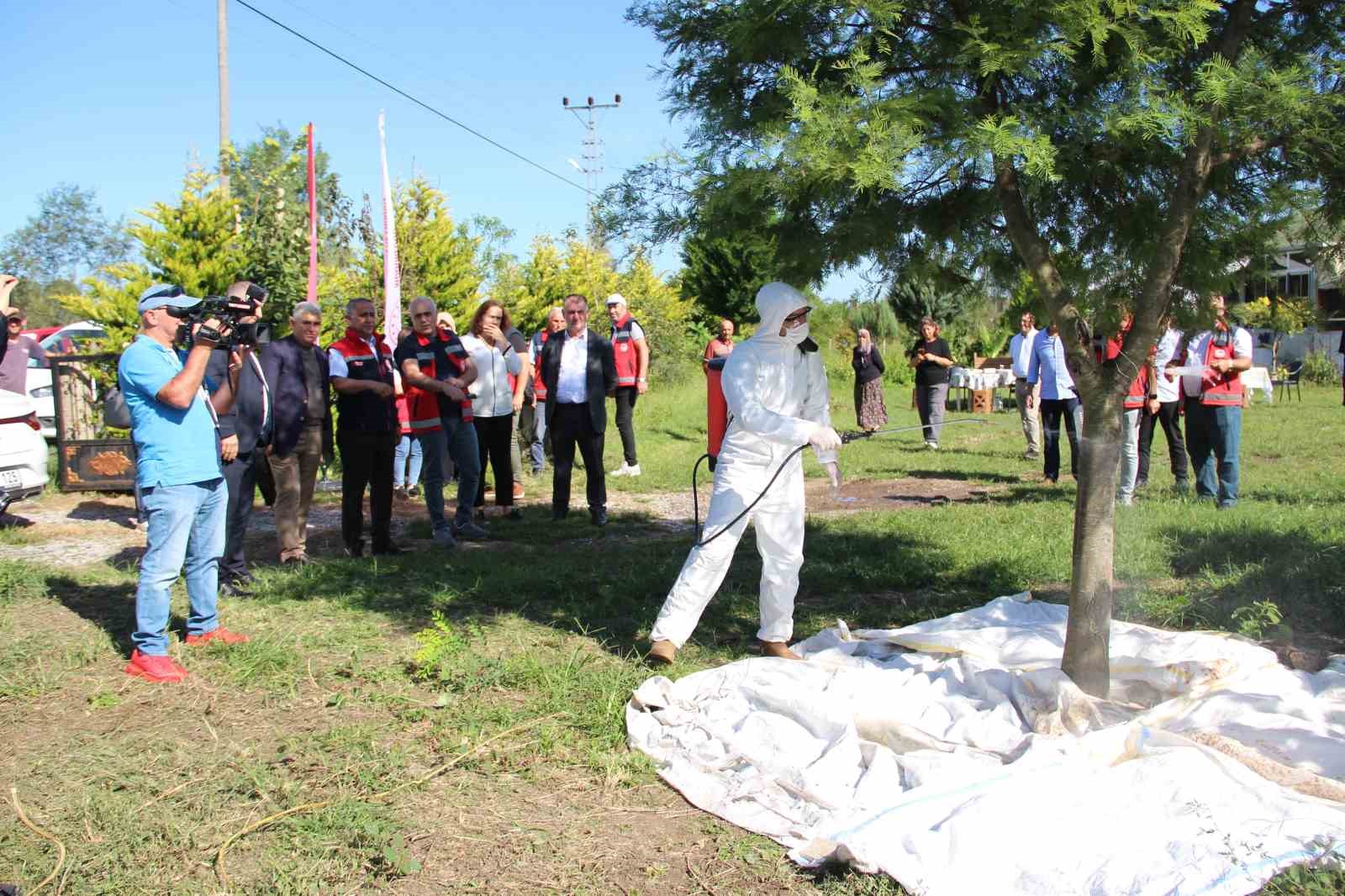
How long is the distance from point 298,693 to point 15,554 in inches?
197

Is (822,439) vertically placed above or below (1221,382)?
below

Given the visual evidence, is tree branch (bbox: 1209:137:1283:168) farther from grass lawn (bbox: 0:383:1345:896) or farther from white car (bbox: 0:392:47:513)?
white car (bbox: 0:392:47:513)

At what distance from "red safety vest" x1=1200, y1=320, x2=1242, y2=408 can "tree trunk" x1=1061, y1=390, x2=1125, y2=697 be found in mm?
5365

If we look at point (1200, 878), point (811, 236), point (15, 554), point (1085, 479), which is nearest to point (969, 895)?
point (1200, 878)

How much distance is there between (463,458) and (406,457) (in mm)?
2791

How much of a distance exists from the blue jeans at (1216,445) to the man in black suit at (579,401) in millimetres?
5252

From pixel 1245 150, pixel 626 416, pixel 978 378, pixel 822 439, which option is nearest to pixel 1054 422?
pixel 626 416

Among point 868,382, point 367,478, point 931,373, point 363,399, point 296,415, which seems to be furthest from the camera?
point 868,382

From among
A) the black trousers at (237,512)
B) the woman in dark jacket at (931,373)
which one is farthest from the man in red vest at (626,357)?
the black trousers at (237,512)

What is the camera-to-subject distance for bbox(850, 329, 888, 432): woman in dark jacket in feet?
55.7

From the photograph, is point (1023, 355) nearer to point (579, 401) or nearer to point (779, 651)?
point (579, 401)

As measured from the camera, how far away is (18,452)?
937cm

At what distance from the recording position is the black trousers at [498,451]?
10156mm

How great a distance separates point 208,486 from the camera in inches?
223
